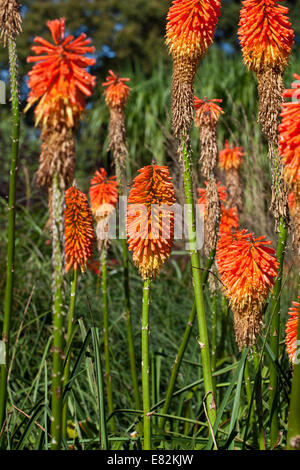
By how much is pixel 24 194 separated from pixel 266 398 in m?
5.68

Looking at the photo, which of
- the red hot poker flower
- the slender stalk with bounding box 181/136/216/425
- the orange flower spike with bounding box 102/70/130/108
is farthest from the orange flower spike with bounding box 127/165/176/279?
the orange flower spike with bounding box 102/70/130/108

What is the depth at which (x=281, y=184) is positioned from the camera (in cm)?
234

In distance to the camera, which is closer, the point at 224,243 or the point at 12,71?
the point at 12,71

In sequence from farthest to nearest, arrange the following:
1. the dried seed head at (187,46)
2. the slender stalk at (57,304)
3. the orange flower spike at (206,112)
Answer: the orange flower spike at (206,112), the dried seed head at (187,46), the slender stalk at (57,304)

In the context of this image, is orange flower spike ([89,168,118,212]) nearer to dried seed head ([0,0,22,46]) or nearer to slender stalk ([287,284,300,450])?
dried seed head ([0,0,22,46])

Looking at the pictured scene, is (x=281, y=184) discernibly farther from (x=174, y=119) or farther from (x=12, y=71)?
(x=12, y=71)

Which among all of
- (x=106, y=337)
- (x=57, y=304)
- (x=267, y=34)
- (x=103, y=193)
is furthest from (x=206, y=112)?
(x=57, y=304)

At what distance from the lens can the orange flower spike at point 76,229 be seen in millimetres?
2717

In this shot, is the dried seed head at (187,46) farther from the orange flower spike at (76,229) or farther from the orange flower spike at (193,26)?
the orange flower spike at (76,229)

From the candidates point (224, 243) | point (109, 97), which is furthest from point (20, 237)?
point (224, 243)

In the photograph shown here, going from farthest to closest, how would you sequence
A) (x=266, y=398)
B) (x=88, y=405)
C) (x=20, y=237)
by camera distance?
(x=20, y=237)
(x=88, y=405)
(x=266, y=398)

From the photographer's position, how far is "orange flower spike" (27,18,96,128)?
1.68m

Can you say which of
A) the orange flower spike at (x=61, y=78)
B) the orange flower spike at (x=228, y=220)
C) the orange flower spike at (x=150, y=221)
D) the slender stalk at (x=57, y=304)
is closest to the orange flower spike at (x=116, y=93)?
the orange flower spike at (x=228, y=220)

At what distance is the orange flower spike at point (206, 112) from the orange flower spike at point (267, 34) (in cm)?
62
